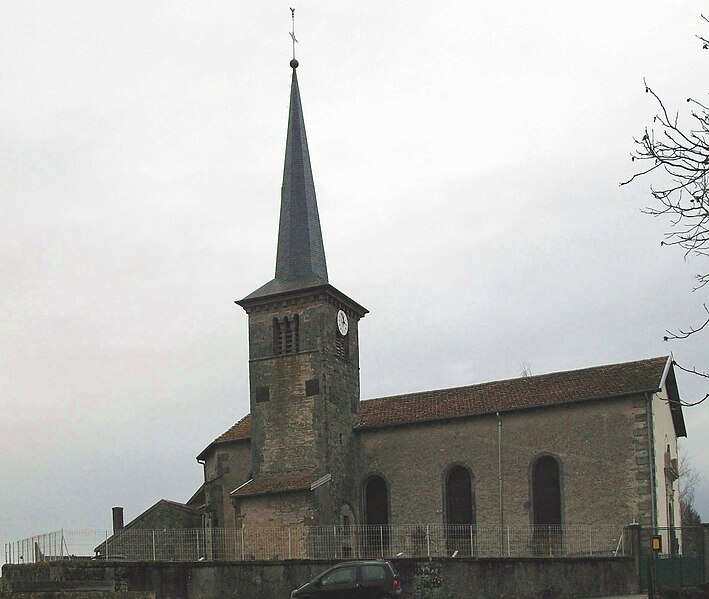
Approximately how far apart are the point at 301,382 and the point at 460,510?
7.96m

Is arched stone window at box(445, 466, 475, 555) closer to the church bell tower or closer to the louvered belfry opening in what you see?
the church bell tower

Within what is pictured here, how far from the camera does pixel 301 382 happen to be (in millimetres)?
38781

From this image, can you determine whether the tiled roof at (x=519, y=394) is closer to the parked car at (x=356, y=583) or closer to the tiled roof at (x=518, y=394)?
the tiled roof at (x=518, y=394)

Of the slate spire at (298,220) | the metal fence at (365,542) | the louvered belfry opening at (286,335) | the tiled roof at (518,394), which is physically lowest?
the metal fence at (365,542)

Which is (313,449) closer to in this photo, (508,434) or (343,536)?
(343,536)

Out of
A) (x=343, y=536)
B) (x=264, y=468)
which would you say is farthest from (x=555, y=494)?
(x=264, y=468)

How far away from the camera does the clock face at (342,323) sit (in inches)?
1586

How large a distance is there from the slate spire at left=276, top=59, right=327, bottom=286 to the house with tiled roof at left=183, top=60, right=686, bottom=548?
0.20 ft

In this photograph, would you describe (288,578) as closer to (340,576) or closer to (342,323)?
(340,576)

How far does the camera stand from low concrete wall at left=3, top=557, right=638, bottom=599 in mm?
25484

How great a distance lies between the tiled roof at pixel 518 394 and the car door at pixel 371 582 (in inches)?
575

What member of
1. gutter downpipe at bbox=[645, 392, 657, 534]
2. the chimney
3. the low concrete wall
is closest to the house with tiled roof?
gutter downpipe at bbox=[645, 392, 657, 534]

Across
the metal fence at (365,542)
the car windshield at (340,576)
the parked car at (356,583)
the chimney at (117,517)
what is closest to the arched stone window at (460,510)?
the metal fence at (365,542)

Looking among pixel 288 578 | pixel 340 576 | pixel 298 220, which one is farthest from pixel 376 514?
pixel 340 576
